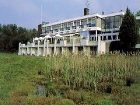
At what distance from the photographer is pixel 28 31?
10075 cm

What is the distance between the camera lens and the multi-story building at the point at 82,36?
5991 cm

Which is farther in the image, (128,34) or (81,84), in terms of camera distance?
(128,34)

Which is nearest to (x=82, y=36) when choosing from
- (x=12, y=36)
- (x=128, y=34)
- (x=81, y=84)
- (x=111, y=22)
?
(x=111, y=22)

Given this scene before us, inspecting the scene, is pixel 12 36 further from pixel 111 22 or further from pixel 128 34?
pixel 128 34

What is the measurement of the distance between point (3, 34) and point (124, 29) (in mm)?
51466

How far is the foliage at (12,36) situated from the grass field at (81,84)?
63111 millimetres

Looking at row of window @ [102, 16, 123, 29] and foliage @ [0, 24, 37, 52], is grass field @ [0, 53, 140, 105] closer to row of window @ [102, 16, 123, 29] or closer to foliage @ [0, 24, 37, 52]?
row of window @ [102, 16, 123, 29]

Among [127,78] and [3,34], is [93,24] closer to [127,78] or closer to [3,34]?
[3,34]

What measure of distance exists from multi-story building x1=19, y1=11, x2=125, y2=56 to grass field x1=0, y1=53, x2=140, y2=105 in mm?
28587

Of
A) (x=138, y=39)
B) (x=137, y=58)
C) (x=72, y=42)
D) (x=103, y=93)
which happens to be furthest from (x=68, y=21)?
(x=103, y=93)

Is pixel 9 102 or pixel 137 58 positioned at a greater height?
pixel 137 58

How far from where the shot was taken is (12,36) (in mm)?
96312

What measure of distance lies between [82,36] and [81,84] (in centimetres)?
4739

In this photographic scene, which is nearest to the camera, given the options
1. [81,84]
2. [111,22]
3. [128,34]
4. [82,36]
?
[81,84]
